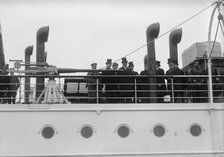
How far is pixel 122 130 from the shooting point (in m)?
7.05

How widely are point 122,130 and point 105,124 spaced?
36 centimetres

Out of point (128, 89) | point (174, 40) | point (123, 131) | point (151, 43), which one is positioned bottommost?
point (123, 131)

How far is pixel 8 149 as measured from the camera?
6719mm

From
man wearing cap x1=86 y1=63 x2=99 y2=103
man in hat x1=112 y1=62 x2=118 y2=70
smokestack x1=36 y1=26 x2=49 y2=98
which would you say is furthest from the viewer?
smokestack x1=36 y1=26 x2=49 y2=98

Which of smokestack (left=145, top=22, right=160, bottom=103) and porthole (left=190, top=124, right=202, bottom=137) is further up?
smokestack (left=145, top=22, right=160, bottom=103)

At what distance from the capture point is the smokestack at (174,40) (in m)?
9.30

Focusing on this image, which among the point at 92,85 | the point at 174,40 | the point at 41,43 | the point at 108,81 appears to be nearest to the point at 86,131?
the point at 92,85

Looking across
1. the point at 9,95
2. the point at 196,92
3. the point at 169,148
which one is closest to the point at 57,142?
the point at 9,95

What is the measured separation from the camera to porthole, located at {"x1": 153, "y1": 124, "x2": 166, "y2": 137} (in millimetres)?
7098

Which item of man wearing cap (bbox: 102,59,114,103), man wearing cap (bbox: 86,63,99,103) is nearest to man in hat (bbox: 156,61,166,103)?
man wearing cap (bbox: 102,59,114,103)

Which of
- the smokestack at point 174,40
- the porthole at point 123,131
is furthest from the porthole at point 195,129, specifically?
the smokestack at point 174,40

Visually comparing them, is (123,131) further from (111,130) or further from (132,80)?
(132,80)

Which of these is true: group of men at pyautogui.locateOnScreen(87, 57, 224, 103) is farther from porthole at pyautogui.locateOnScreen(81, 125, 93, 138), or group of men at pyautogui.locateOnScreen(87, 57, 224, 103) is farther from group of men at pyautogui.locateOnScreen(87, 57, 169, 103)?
porthole at pyautogui.locateOnScreen(81, 125, 93, 138)

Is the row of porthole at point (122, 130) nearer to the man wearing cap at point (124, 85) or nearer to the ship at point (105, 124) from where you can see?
the ship at point (105, 124)
